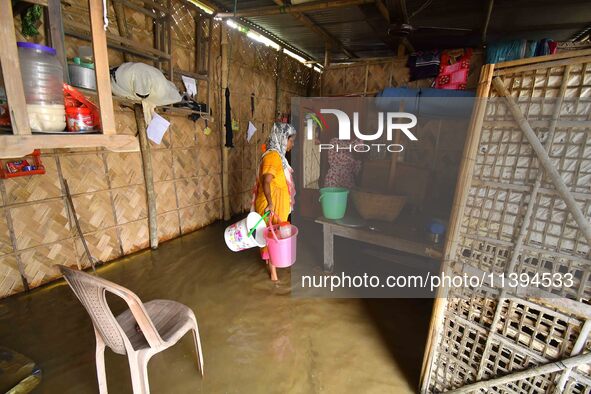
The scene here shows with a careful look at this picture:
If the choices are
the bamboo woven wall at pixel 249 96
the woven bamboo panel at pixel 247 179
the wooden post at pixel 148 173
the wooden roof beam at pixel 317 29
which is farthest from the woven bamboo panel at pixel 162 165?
the wooden roof beam at pixel 317 29

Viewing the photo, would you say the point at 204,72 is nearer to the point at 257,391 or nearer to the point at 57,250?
the point at 57,250

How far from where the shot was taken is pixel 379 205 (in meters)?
2.51

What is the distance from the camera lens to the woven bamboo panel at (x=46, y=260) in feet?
8.42

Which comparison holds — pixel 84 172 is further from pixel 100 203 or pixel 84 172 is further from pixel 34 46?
pixel 34 46

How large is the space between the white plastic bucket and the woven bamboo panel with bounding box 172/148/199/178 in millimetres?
1759

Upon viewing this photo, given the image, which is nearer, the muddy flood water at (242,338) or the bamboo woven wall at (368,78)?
the muddy flood water at (242,338)

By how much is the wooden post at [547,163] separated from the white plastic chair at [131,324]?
180 cm

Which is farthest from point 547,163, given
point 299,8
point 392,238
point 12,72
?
point 299,8

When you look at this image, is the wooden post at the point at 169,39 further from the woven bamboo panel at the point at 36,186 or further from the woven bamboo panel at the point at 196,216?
the woven bamboo panel at the point at 196,216

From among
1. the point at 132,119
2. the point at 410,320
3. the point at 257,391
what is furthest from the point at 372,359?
the point at 132,119

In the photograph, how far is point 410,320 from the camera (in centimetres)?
239

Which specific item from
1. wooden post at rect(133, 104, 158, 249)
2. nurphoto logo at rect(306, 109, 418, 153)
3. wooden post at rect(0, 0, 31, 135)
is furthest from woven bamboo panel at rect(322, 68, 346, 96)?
wooden post at rect(0, 0, 31, 135)

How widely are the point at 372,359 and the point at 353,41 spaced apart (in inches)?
209

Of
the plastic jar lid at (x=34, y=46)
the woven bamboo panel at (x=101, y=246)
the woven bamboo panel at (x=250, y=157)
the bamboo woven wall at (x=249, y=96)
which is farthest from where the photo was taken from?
the woven bamboo panel at (x=250, y=157)
